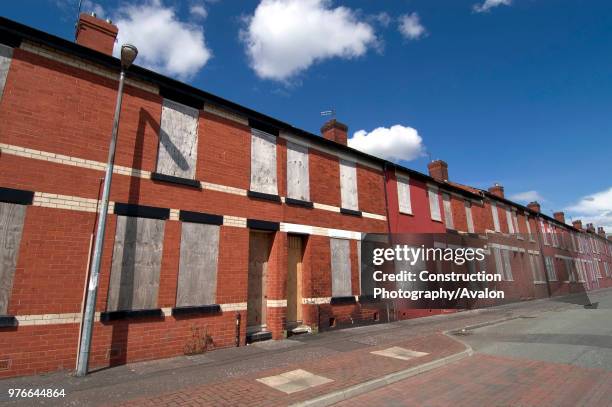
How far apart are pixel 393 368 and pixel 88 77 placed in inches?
384

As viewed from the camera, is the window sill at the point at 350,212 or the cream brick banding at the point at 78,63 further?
the window sill at the point at 350,212

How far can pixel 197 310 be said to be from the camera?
8641 millimetres

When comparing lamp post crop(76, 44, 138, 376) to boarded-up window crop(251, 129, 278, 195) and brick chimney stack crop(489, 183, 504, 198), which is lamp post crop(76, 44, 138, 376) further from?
brick chimney stack crop(489, 183, 504, 198)

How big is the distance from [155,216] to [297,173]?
5.28 m

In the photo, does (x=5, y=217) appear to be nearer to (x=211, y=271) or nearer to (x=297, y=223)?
(x=211, y=271)

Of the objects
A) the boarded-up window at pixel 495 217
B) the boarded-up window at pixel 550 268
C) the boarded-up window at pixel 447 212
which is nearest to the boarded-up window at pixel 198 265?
the boarded-up window at pixel 447 212

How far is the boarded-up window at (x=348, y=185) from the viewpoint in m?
13.6

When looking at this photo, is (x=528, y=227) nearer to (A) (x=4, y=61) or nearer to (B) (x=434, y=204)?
(B) (x=434, y=204)

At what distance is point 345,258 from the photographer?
42.3 ft

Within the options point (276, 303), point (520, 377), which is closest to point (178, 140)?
point (276, 303)

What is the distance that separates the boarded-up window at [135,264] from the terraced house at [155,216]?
0.02 meters

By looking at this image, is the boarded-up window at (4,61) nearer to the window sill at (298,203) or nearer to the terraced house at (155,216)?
the terraced house at (155,216)

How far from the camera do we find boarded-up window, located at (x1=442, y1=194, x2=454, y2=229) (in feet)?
62.3

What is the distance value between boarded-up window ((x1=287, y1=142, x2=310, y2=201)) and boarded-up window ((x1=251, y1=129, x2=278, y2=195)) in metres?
0.69
